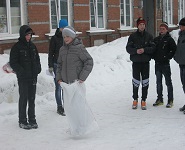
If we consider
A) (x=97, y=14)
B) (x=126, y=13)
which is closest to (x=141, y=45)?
(x=97, y=14)

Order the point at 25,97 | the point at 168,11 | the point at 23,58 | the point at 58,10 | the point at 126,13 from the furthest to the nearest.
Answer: the point at 168,11
the point at 126,13
the point at 58,10
the point at 25,97
the point at 23,58

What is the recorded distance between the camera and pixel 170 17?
69.6ft

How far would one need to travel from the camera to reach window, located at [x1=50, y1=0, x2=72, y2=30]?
1243 centimetres

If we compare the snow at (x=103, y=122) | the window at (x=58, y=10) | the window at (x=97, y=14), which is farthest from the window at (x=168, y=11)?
the snow at (x=103, y=122)

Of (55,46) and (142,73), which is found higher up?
(55,46)

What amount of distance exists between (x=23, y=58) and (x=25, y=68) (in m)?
0.17

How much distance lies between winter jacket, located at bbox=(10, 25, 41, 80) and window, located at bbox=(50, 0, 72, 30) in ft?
22.0

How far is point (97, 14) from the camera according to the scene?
47.7 ft

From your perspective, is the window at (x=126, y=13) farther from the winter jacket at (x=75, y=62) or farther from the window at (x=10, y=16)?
the winter jacket at (x=75, y=62)

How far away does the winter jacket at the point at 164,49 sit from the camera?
666 centimetres

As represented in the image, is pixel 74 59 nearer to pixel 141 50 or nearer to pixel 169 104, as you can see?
pixel 141 50

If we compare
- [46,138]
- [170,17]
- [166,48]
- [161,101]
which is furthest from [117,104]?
[170,17]

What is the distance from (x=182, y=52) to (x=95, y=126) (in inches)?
91.0

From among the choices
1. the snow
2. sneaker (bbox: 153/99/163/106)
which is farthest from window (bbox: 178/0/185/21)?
sneaker (bbox: 153/99/163/106)
